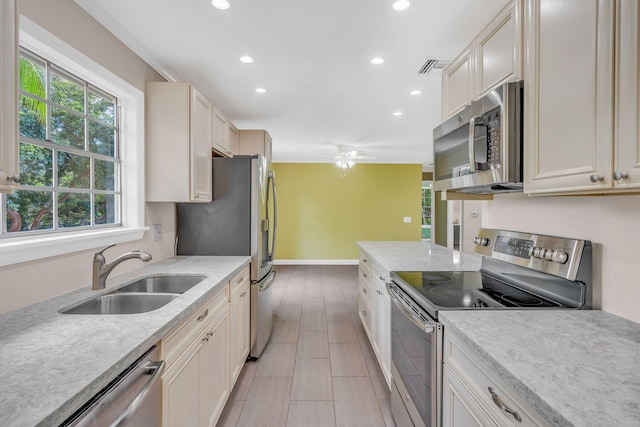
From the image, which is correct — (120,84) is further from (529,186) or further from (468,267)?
(468,267)

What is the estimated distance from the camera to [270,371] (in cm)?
251

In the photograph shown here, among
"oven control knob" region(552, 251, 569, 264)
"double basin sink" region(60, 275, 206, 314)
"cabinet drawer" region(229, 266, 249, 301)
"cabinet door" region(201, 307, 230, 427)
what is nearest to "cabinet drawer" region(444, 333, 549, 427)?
"oven control knob" region(552, 251, 569, 264)

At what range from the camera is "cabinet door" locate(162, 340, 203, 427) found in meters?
1.19

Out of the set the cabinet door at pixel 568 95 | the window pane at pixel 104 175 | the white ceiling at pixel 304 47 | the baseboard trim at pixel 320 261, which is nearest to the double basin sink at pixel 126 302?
the window pane at pixel 104 175

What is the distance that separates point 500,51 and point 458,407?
4.97 ft

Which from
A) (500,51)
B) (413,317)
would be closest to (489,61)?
(500,51)

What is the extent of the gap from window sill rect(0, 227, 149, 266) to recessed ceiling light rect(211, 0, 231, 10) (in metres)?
1.44

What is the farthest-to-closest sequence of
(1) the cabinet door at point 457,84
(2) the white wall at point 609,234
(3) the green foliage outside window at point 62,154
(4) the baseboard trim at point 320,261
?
(4) the baseboard trim at point 320,261 → (1) the cabinet door at point 457,84 → (3) the green foliage outside window at point 62,154 → (2) the white wall at point 609,234

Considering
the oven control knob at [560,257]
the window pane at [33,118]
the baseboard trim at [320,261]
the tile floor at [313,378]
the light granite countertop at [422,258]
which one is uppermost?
the window pane at [33,118]

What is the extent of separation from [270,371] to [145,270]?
128 cm

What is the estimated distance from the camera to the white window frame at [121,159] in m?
1.34

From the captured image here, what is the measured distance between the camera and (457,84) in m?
1.82

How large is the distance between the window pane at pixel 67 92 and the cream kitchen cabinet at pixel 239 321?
141 centimetres

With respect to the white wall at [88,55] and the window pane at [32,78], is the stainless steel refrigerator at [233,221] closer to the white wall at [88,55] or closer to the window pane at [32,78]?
the white wall at [88,55]
